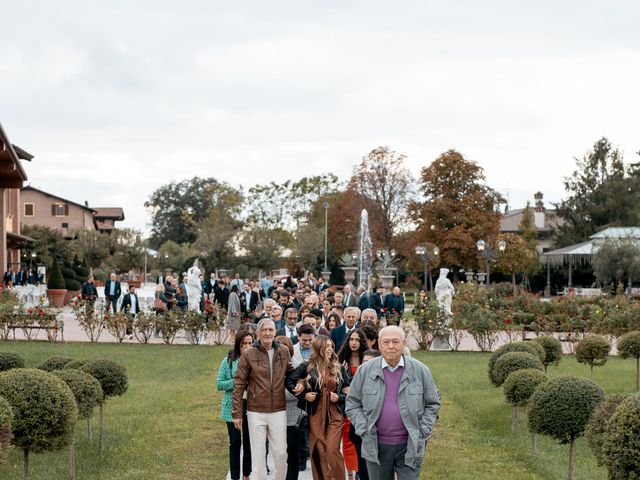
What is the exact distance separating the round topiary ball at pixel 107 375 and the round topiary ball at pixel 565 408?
5.28 meters

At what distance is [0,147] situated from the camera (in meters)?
41.0

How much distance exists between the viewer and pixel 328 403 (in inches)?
380

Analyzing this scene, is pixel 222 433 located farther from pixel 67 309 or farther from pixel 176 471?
pixel 67 309

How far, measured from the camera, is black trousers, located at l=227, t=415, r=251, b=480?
10414 millimetres

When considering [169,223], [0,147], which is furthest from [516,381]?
[169,223]

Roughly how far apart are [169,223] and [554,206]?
57.4m

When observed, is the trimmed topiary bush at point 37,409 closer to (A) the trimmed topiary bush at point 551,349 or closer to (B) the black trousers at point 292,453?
(B) the black trousers at point 292,453

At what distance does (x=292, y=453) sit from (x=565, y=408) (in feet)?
10.0

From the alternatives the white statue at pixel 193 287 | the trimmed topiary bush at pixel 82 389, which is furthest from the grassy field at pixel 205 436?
the white statue at pixel 193 287

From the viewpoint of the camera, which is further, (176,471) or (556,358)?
(556,358)

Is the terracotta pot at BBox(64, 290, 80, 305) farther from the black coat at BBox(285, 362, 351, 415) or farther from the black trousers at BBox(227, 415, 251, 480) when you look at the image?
the black coat at BBox(285, 362, 351, 415)

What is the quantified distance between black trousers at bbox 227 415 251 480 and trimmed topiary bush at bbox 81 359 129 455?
8.38 ft

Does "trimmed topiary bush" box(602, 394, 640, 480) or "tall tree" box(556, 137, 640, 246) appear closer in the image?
"trimmed topiary bush" box(602, 394, 640, 480)

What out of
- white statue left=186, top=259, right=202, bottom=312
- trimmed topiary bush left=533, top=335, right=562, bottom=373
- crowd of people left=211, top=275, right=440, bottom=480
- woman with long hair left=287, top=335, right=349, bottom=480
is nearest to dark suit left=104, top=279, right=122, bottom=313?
white statue left=186, top=259, right=202, bottom=312
